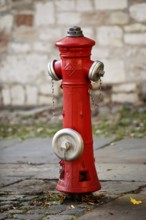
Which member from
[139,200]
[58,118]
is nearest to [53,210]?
[139,200]

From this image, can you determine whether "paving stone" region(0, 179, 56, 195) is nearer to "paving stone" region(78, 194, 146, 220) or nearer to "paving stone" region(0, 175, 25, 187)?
"paving stone" region(0, 175, 25, 187)

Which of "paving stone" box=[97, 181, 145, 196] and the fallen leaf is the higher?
the fallen leaf

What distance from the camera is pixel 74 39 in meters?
5.21

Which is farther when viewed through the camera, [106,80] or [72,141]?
[106,80]

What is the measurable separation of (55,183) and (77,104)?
1.02 m

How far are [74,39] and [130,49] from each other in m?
4.69

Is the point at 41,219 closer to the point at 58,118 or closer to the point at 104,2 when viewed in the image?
the point at 58,118

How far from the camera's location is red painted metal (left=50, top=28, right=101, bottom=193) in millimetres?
5191

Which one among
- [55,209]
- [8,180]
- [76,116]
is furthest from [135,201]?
[8,180]

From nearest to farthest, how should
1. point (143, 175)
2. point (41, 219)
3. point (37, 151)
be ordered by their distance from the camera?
point (41, 219) < point (143, 175) < point (37, 151)

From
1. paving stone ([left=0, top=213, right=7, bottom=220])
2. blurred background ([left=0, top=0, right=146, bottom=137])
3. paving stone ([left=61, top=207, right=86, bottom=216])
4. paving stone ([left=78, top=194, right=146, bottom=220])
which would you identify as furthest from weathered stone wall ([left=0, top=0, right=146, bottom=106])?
paving stone ([left=0, top=213, right=7, bottom=220])

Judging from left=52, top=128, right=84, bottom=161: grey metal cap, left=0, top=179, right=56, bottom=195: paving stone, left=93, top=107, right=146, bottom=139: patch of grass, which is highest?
left=52, top=128, right=84, bottom=161: grey metal cap

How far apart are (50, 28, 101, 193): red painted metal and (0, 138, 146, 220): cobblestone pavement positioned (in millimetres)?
117

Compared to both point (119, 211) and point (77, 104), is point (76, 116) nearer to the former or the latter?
point (77, 104)
